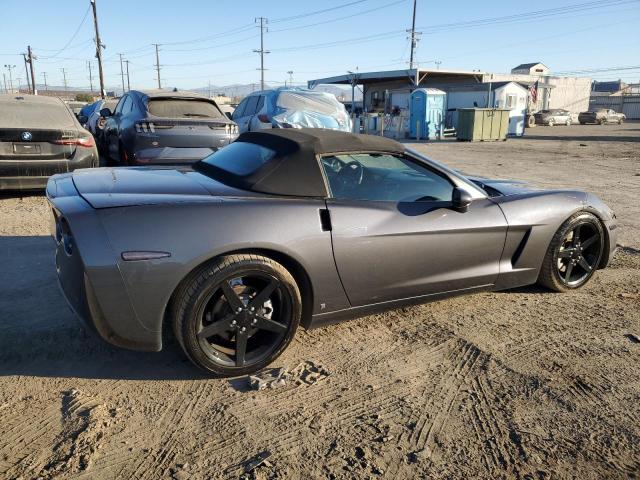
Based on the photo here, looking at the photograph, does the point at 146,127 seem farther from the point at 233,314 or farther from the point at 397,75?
the point at 397,75

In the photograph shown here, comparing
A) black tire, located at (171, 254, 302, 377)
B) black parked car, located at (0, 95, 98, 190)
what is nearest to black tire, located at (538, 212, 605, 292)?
black tire, located at (171, 254, 302, 377)

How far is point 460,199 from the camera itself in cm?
337

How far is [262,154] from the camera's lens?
3279mm

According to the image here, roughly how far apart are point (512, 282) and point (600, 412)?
136cm

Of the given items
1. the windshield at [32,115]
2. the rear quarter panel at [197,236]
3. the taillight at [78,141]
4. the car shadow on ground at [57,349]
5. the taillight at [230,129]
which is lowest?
the car shadow on ground at [57,349]

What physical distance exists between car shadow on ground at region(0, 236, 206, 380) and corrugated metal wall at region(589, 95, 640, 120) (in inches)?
2596

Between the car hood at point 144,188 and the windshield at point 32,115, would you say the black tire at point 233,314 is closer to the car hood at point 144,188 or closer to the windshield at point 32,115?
the car hood at point 144,188

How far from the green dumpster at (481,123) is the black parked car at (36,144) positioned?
806 inches

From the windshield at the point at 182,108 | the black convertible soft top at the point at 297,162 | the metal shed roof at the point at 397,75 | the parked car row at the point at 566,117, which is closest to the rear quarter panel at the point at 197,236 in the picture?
the black convertible soft top at the point at 297,162

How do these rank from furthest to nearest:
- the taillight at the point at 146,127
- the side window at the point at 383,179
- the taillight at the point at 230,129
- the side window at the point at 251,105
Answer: the side window at the point at 251,105 → the taillight at the point at 230,129 → the taillight at the point at 146,127 → the side window at the point at 383,179

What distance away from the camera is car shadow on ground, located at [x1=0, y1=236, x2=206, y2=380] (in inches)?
114

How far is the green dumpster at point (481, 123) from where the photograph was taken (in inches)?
946

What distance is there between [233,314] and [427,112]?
77.8 feet

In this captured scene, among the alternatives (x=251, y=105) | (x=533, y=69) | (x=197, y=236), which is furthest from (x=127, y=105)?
(x=533, y=69)
